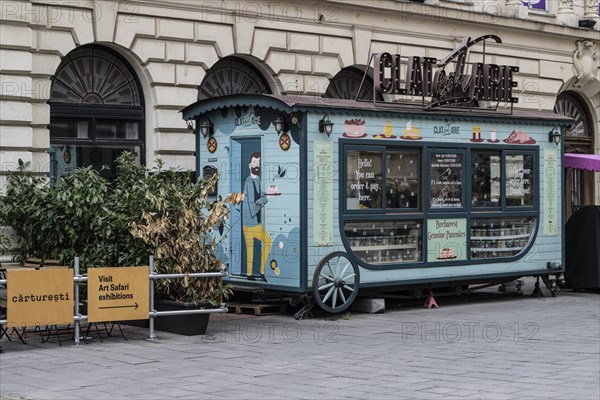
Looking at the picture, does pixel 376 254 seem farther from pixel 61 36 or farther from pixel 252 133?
pixel 61 36

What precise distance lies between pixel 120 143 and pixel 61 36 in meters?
2.38

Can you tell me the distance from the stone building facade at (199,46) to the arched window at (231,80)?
0.05 metres

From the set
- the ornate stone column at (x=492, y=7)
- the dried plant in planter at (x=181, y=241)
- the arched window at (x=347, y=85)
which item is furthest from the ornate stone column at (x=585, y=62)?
the dried plant in planter at (x=181, y=241)

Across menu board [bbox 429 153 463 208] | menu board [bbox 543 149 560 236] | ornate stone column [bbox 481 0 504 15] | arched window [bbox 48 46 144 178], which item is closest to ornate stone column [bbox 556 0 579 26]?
ornate stone column [bbox 481 0 504 15]

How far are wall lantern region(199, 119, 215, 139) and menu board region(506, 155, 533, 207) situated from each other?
5.29 metres

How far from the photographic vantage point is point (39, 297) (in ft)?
43.3

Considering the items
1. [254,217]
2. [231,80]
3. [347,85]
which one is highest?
[347,85]

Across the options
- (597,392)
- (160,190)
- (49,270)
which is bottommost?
(597,392)

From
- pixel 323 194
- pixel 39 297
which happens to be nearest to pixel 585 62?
pixel 323 194

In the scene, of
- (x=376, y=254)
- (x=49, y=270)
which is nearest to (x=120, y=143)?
(x=376, y=254)

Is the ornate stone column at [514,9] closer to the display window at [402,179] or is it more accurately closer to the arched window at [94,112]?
the arched window at [94,112]

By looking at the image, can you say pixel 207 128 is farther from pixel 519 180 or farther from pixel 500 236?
pixel 519 180

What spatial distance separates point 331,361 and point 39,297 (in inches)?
145

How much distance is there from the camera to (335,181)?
53.9 feet
